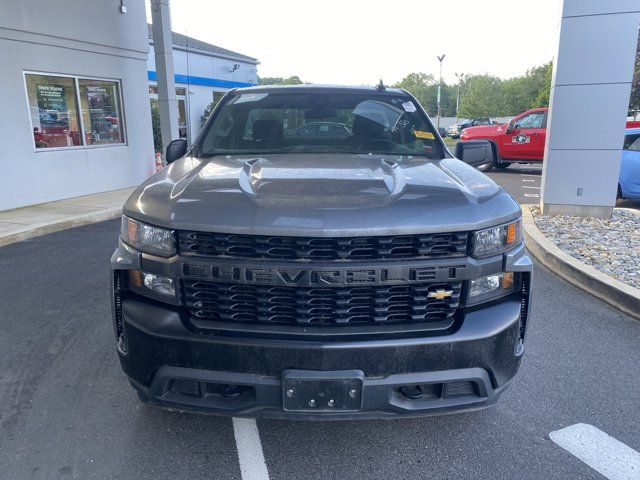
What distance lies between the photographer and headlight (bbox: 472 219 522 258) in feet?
7.32

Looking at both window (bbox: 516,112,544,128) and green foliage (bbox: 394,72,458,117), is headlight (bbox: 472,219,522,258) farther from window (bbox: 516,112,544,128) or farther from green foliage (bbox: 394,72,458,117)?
green foliage (bbox: 394,72,458,117)

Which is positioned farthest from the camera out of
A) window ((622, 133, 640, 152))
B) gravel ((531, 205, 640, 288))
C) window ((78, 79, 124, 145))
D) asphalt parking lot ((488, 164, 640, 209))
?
window ((78, 79, 124, 145))

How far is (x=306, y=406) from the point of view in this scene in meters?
2.14

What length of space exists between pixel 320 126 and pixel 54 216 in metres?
6.34

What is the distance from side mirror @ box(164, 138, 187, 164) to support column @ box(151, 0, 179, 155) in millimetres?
8669

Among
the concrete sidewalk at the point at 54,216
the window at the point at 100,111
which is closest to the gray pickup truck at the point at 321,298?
the concrete sidewalk at the point at 54,216

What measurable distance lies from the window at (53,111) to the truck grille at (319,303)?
8.95 meters

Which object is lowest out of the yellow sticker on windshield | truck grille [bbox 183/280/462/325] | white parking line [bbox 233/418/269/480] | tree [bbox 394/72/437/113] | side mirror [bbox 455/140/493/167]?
white parking line [bbox 233/418/269/480]

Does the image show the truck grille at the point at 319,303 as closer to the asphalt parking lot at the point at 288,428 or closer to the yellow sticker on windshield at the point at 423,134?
the asphalt parking lot at the point at 288,428

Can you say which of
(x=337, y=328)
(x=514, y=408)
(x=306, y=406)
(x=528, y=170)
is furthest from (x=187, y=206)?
(x=528, y=170)

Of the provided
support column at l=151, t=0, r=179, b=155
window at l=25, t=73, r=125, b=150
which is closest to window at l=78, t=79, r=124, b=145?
window at l=25, t=73, r=125, b=150

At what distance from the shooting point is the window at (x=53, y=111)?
9469mm

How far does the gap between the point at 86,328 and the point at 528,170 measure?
15.7m

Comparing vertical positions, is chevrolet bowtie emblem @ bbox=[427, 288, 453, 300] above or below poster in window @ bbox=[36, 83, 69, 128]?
below
